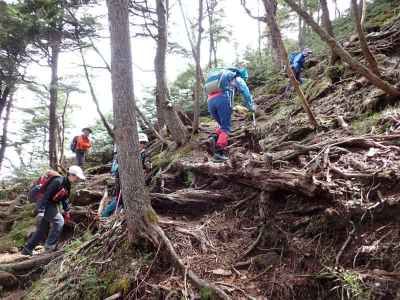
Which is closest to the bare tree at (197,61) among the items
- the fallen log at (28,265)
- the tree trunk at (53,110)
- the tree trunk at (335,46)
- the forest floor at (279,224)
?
the forest floor at (279,224)

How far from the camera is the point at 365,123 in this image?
512 centimetres

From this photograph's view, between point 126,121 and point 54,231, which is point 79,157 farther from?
point 126,121

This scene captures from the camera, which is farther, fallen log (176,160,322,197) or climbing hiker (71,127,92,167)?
climbing hiker (71,127,92,167)

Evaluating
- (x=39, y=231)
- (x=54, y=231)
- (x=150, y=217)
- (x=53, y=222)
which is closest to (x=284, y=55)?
(x=150, y=217)

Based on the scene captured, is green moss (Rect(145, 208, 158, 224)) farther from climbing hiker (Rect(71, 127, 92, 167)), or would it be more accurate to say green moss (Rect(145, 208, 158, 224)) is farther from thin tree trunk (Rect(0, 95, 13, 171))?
thin tree trunk (Rect(0, 95, 13, 171))

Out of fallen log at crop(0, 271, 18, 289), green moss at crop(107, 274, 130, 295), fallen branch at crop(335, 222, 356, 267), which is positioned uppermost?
fallen branch at crop(335, 222, 356, 267)

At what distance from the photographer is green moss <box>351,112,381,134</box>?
4.94m

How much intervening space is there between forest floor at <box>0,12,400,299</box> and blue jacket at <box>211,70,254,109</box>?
106 cm

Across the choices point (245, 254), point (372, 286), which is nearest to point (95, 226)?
point (245, 254)

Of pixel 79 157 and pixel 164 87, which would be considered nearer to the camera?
pixel 164 87

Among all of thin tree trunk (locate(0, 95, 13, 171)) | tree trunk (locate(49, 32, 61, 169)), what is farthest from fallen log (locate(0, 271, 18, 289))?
thin tree trunk (locate(0, 95, 13, 171))

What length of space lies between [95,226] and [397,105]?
6.57 metres

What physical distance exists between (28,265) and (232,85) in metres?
5.95

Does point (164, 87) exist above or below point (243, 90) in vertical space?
above
